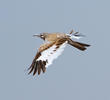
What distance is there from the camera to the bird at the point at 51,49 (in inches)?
358

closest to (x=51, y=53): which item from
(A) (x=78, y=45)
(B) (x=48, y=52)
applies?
(B) (x=48, y=52)

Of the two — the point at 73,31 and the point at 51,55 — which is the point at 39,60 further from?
the point at 73,31

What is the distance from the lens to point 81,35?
10352mm

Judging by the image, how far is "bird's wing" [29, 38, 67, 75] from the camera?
9.05m

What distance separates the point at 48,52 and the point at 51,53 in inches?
4.0

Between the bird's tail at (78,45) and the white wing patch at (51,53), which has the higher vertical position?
the bird's tail at (78,45)

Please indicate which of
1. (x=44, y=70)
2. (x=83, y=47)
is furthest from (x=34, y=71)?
(x=83, y=47)

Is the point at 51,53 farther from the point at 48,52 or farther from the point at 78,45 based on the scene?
the point at 78,45

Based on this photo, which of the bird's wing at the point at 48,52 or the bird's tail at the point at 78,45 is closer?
the bird's wing at the point at 48,52

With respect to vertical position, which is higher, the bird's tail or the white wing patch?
the bird's tail

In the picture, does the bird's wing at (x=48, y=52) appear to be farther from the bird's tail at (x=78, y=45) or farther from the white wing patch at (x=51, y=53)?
the bird's tail at (x=78, y=45)

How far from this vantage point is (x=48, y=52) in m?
9.25

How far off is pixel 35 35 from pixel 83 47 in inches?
103

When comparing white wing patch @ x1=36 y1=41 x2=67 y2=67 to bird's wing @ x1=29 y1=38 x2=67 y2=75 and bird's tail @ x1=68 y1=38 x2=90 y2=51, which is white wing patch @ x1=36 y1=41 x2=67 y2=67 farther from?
bird's tail @ x1=68 y1=38 x2=90 y2=51
